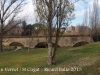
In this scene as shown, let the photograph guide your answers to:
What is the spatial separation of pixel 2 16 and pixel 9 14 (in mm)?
1261

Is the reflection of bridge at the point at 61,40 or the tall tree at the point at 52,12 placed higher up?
the tall tree at the point at 52,12

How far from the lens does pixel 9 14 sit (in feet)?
93.1

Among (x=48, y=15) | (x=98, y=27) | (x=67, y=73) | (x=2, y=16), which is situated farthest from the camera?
(x=98, y=27)

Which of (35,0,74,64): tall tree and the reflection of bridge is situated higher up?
(35,0,74,64): tall tree

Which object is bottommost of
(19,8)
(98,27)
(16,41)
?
(16,41)

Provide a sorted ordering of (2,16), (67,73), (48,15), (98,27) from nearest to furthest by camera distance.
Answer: (67,73)
(48,15)
(2,16)
(98,27)

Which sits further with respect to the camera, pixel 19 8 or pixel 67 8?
pixel 19 8

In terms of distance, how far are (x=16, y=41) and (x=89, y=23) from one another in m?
16.1

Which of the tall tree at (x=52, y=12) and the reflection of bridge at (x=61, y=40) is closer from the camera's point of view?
the tall tree at (x=52, y=12)

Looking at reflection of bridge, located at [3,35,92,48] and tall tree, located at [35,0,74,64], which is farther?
reflection of bridge, located at [3,35,92,48]

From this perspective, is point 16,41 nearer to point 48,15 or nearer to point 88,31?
point 88,31

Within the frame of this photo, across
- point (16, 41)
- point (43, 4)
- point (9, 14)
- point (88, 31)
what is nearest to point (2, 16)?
point (9, 14)

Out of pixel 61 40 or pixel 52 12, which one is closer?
pixel 52 12

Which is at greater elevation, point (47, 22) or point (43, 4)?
point (43, 4)
